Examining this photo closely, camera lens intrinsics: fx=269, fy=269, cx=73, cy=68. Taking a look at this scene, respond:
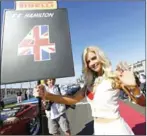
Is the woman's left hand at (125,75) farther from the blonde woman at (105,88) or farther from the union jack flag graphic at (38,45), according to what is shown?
the union jack flag graphic at (38,45)

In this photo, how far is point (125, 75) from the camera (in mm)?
1597

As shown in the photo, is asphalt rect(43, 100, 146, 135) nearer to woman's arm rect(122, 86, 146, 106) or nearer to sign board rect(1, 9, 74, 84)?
sign board rect(1, 9, 74, 84)

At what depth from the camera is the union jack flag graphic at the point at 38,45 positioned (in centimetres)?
181

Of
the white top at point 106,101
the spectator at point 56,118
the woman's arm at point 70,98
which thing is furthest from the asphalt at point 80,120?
the white top at point 106,101

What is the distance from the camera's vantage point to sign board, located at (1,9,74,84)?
175 cm

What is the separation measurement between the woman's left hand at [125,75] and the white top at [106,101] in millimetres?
76

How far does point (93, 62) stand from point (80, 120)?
1.90 m

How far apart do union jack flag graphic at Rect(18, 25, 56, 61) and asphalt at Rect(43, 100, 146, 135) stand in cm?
110

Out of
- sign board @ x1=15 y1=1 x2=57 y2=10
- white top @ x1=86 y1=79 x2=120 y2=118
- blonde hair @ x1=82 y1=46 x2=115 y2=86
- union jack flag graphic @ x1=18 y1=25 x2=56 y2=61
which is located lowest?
white top @ x1=86 y1=79 x2=120 y2=118

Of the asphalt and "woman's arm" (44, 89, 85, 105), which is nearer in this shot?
"woman's arm" (44, 89, 85, 105)

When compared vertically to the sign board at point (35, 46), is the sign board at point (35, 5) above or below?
above

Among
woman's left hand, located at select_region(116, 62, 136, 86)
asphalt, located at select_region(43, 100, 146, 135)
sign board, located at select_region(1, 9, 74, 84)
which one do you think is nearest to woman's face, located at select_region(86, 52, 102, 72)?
woman's left hand, located at select_region(116, 62, 136, 86)

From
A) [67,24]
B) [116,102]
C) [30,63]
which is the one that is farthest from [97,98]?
[67,24]

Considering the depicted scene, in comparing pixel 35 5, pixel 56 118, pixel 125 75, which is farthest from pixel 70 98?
pixel 56 118
